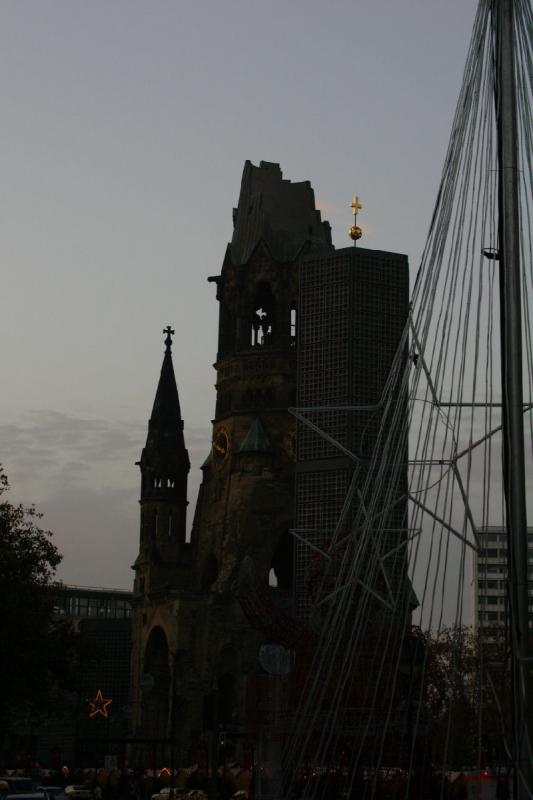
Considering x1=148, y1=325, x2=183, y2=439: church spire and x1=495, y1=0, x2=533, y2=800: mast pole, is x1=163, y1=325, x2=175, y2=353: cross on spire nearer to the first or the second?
x1=148, y1=325, x2=183, y2=439: church spire

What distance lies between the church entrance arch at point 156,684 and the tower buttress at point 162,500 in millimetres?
5722

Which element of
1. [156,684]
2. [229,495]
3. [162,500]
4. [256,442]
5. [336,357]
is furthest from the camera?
[162,500]

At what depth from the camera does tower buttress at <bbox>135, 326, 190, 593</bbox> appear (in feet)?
411

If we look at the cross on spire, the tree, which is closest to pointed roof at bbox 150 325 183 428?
the cross on spire

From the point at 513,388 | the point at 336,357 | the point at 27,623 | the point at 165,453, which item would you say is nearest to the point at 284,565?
the point at 165,453

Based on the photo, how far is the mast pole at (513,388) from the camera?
71.9 ft

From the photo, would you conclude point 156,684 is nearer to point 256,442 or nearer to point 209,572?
point 209,572

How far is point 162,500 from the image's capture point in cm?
12550

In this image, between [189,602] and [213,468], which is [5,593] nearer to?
[189,602]

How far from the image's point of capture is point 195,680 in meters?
113

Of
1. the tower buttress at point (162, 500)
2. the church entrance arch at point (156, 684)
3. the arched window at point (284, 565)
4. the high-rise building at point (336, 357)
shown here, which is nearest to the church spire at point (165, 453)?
the tower buttress at point (162, 500)

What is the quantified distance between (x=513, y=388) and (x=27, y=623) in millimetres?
44298

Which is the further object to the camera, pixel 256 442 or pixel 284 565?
pixel 284 565

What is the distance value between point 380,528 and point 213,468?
317 ft
